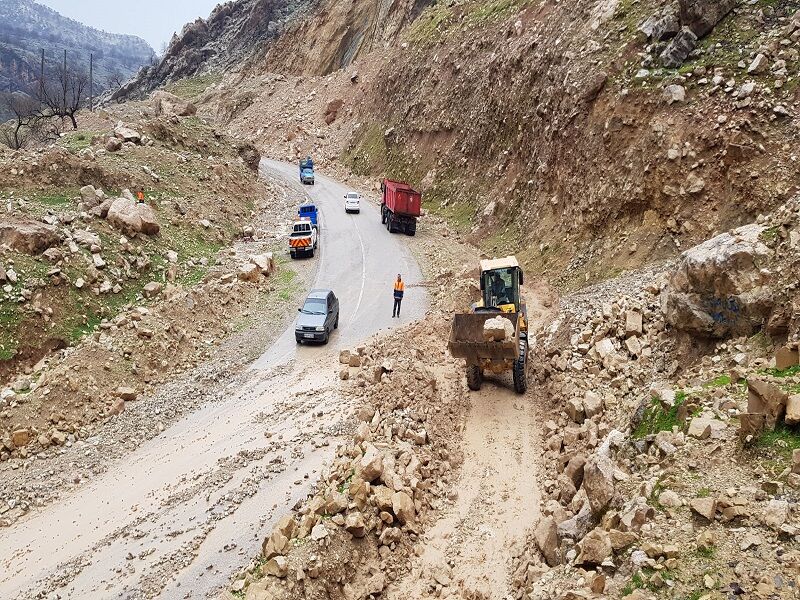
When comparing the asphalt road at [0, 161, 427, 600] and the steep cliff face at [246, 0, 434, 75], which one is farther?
the steep cliff face at [246, 0, 434, 75]

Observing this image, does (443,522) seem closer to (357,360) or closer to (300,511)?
(300,511)

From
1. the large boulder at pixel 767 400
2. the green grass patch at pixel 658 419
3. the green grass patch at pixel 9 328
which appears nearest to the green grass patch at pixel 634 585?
the large boulder at pixel 767 400

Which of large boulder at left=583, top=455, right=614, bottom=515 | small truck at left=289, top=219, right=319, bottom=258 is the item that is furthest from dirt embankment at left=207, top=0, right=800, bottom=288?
large boulder at left=583, top=455, right=614, bottom=515

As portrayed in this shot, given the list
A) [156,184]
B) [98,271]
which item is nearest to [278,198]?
[156,184]

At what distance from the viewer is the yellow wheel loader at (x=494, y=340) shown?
1397 cm

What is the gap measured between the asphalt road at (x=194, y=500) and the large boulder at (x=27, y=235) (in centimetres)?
808

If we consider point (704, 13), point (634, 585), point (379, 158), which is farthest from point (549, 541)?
point (379, 158)

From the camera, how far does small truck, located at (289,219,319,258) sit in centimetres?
2792

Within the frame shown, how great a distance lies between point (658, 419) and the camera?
10.0 metres

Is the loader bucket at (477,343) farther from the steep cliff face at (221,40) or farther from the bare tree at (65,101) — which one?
the steep cliff face at (221,40)

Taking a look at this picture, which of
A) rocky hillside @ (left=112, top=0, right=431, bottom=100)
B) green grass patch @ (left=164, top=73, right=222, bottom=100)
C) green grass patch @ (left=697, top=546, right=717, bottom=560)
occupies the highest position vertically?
rocky hillside @ (left=112, top=0, right=431, bottom=100)

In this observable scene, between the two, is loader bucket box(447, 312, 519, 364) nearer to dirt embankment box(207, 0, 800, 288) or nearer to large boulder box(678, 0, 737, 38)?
dirt embankment box(207, 0, 800, 288)

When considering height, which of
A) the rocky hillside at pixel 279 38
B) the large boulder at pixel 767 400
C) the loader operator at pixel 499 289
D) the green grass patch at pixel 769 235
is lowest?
the large boulder at pixel 767 400

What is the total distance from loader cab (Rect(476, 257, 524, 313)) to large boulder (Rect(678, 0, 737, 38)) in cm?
1332
